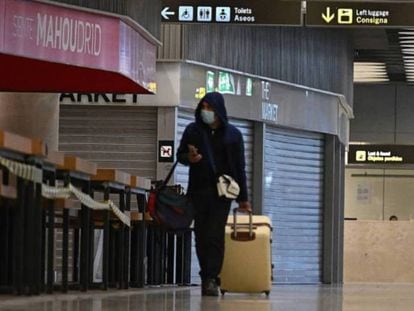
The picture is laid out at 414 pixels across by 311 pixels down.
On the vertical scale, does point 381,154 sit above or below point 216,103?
above

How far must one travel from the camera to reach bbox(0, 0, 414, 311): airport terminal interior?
29.4 ft

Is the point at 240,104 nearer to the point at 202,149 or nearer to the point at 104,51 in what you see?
the point at 104,51

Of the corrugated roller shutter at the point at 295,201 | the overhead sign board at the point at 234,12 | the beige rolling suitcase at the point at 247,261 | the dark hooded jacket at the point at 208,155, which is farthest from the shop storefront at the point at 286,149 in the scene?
the dark hooded jacket at the point at 208,155

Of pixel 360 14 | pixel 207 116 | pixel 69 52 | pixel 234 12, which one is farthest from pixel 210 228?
pixel 360 14

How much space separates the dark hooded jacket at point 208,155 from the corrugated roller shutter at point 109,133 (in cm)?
746

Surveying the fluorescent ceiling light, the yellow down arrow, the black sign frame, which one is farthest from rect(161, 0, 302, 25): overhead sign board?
the fluorescent ceiling light

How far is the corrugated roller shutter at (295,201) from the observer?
64.4ft

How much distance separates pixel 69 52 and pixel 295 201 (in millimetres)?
8566

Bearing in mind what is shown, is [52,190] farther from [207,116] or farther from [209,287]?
[209,287]

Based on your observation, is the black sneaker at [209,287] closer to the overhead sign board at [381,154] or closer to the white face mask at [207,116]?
the white face mask at [207,116]

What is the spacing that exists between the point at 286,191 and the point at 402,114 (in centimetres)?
1029

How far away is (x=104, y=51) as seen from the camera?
12.9 m

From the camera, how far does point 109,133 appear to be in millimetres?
→ 17453

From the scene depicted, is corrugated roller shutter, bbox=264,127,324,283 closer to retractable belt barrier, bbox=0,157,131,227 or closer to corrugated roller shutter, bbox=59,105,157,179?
corrugated roller shutter, bbox=59,105,157,179
